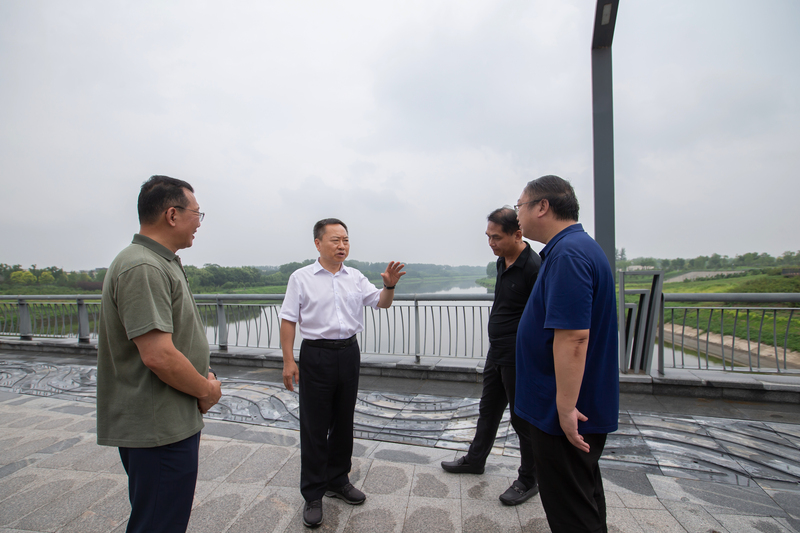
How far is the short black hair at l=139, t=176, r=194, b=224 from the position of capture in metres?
1.53

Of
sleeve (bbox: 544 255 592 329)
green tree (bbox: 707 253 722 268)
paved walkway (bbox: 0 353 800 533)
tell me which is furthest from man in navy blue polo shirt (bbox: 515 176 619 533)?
green tree (bbox: 707 253 722 268)

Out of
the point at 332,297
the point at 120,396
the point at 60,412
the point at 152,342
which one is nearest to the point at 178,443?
the point at 120,396

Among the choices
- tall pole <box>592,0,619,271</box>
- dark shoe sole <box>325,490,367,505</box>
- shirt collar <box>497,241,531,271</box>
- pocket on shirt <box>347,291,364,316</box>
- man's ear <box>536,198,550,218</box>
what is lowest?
dark shoe sole <box>325,490,367,505</box>

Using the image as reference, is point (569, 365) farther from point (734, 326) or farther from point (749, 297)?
point (734, 326)

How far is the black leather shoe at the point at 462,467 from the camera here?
9.03ft

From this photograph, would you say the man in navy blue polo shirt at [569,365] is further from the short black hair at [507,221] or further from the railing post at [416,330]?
the railing post at [416,330]

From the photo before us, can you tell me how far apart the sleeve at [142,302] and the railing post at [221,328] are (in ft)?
20.0

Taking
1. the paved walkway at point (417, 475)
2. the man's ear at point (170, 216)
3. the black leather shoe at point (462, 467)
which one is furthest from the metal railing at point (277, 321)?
the man's ear at point (170, 216)

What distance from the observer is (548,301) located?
4.90 ft

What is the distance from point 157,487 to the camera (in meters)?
1.43

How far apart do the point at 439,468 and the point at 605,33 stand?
5.09 meters

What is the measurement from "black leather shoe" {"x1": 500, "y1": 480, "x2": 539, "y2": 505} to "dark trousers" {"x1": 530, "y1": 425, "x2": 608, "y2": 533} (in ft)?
3.01

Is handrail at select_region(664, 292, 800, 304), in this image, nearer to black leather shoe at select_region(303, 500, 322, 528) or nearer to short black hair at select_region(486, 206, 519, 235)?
short black hair at select_region(486, 206, 519, 235)

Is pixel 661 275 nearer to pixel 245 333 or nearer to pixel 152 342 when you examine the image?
pixel 152 342
